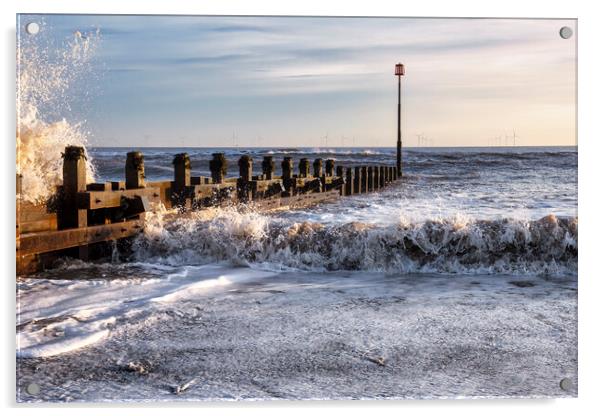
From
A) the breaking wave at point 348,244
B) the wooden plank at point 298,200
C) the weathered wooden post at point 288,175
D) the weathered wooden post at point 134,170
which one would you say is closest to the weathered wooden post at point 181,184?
the breaking wave at point 348,244

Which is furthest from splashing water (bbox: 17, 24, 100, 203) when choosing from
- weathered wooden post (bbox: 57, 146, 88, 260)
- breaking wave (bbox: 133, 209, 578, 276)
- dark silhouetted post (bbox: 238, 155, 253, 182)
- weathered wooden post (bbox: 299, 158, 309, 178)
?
weathered wooden post (bbox: 299, 158, 309, 178)

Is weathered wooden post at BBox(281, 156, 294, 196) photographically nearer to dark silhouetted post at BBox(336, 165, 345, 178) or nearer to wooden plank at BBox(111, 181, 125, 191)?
dark silhouetted post at BBox(336, 165, 345, 178)

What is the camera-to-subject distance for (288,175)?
4.97m

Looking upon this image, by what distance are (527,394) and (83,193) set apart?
9.82 ft

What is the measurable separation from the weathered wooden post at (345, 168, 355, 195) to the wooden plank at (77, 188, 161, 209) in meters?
1.30

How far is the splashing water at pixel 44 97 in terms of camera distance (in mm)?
4289

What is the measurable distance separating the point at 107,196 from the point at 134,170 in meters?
0.29

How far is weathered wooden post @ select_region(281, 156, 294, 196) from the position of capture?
4.86m

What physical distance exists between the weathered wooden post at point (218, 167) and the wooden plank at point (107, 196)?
0.42 m

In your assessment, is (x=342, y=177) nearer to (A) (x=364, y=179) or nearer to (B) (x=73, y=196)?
(A) (x=364, y=179)

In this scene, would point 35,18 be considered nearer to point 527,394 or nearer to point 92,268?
point 92,268

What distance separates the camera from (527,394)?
414 centimetres

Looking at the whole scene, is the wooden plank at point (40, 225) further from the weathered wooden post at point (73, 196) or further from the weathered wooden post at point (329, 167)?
the weathered wooden post at point (329, 167)

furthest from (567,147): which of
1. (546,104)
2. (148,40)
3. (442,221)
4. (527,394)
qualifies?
(148,40)
